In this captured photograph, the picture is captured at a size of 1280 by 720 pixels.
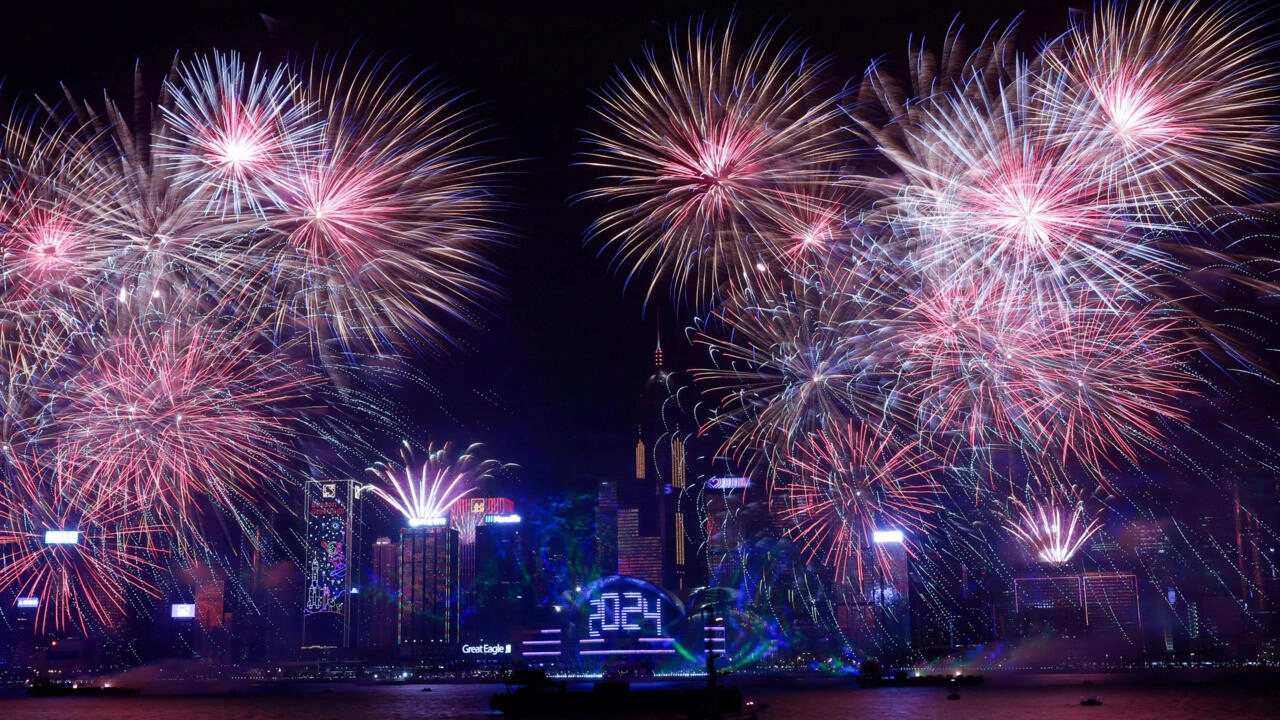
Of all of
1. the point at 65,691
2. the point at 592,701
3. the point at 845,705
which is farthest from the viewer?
the point at 65,691

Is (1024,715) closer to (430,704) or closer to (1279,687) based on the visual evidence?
(430,704)

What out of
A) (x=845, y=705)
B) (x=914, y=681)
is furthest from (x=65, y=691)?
(x=914, y=681)

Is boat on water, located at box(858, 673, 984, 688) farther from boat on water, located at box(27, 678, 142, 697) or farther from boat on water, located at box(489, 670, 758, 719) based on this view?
boat on water, located at box(27, 678, 142, 697)

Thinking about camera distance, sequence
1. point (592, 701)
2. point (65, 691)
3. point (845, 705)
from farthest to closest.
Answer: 1. point (65, 691)
2. point (845, 705)
3. point (592, 701)

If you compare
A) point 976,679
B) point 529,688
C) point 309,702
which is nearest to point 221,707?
point 309,702

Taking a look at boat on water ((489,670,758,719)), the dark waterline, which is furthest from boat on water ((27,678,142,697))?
boat on water ((489,670,758,719))

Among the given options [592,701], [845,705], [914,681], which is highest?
[592,701]

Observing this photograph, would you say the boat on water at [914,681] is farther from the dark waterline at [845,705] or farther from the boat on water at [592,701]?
the boat on water at [592,701]

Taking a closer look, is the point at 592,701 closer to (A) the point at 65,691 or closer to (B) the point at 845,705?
(B) the point at 845,705

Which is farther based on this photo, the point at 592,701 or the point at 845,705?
the point at 845,705
